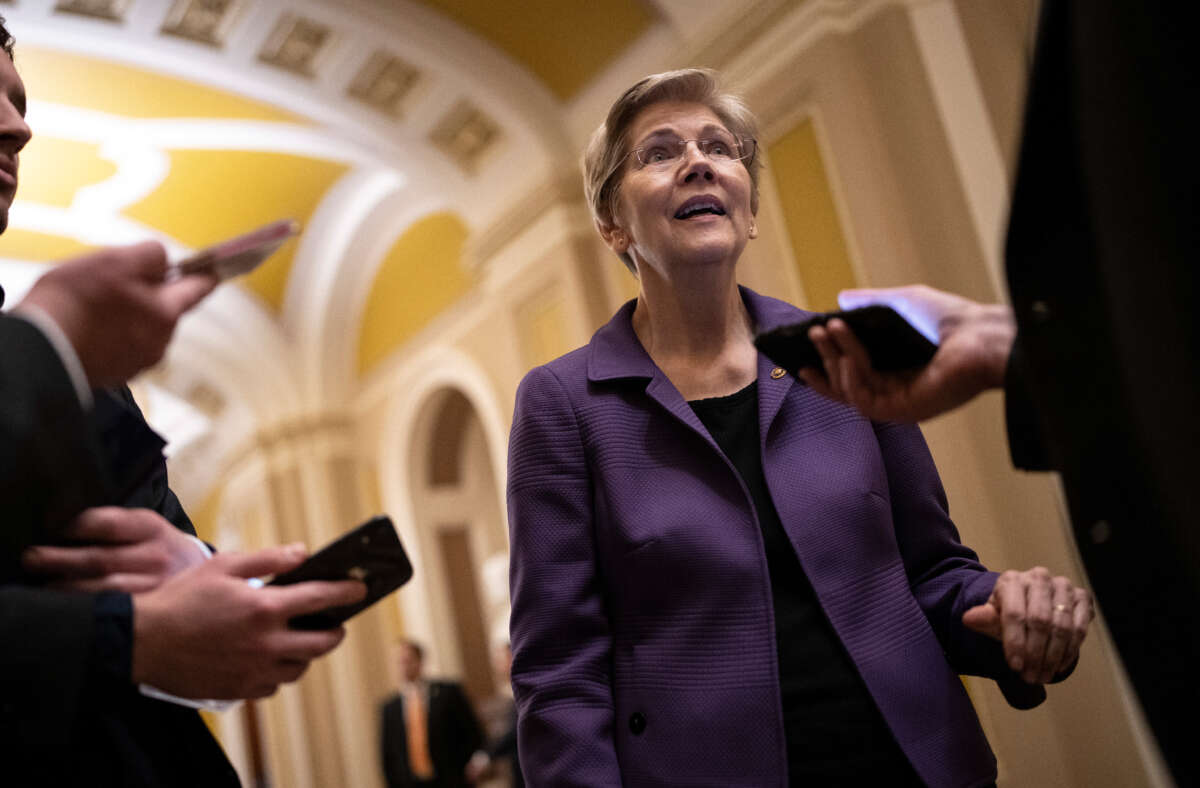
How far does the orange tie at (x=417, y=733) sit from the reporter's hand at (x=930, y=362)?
22.6 ft

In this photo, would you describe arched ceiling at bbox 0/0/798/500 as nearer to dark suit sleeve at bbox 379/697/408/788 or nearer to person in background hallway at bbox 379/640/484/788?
person in background hallway at bbox 379/640/484/788

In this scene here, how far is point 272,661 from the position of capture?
3.02 feet

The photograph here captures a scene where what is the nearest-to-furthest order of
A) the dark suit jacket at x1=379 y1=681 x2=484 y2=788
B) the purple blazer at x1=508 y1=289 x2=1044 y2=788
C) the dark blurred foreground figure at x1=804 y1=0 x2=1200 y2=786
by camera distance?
1. the dark blurred foreground figure at x1=804 y1=0 x2=1200 y2=786
2. the purple blazer at x1=508 y1=289 x2=1044 y2=788
3. the dark suit jacket at x1=379 y1=681 x2=484 y2=788

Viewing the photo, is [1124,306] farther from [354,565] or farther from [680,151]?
[680,151]

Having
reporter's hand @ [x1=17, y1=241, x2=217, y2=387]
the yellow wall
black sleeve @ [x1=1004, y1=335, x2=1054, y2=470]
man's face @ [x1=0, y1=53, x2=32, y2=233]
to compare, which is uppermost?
the yellow wall

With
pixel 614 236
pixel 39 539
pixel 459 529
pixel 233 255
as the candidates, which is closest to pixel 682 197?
pixel 614 236

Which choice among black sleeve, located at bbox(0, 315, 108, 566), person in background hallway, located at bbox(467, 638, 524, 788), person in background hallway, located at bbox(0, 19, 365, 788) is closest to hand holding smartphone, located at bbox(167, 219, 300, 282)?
person in background hallway, located at bbox(0, 19, 365, 788)

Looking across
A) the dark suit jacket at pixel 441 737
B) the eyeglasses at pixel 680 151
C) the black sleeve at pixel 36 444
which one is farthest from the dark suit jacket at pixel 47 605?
the dark suit jacket at pixel 441 737

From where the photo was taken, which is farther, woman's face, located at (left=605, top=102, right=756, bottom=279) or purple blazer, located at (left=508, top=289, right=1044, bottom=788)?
woman's face, located at (left=605, top=102, right=756, bottom=279)

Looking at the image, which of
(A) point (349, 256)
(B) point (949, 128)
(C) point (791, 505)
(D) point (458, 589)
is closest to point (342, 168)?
(A) point (349, 256)

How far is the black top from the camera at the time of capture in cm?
143

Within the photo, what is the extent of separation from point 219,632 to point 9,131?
0.71 meters

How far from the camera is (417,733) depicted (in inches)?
295

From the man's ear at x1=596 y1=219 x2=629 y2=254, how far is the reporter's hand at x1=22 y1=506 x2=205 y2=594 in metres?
1.18
